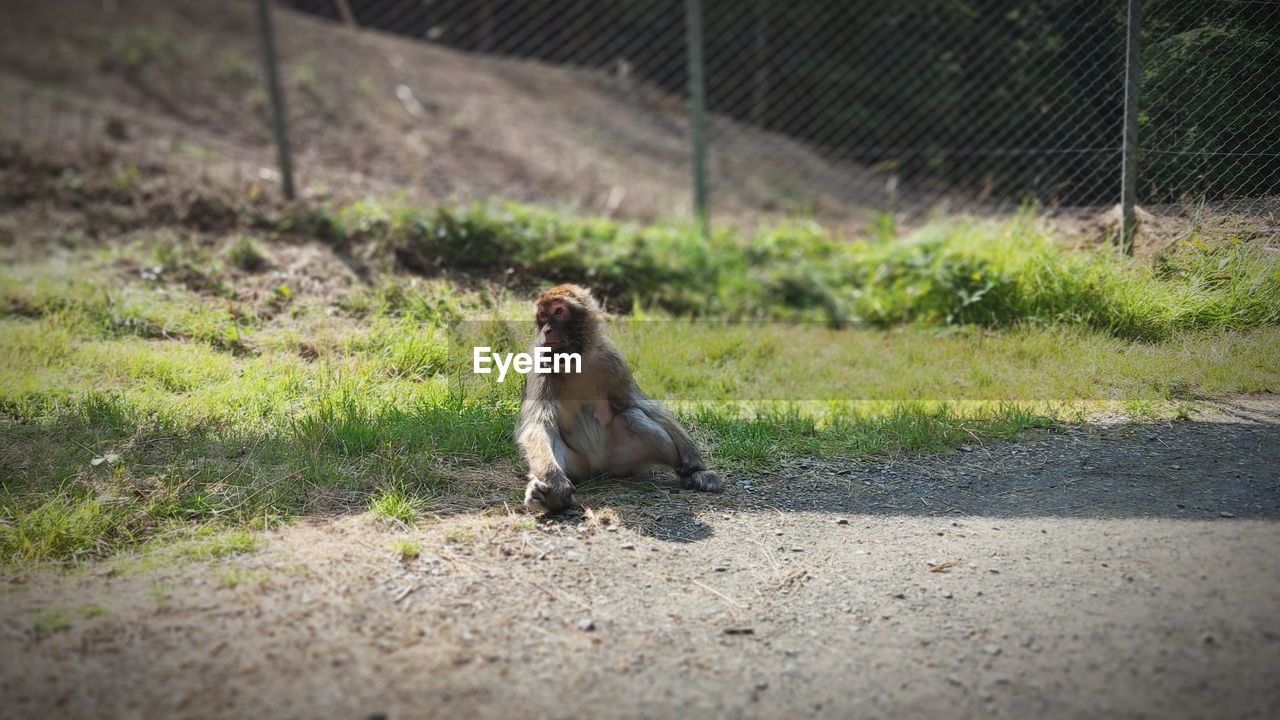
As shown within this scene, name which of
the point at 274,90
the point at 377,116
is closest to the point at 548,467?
the point at 274,90

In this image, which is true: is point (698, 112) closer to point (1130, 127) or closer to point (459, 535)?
point (1130, 127)

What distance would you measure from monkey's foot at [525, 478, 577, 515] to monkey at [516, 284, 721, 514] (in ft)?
0.82

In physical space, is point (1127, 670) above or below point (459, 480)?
below

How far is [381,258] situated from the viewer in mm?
8188

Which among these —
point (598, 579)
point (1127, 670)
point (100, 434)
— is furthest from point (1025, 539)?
point (100, 434)

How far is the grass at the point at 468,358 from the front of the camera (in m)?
4.98

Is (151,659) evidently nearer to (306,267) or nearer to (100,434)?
(100,434)

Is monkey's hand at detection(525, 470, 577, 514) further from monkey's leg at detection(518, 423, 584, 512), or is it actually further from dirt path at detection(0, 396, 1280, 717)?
dirt path at detection(0, 396, 1280, 717)

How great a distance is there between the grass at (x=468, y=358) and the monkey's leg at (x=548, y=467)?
253 mm

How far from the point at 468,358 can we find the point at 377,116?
22.2ft

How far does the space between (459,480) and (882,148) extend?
7.90 metres

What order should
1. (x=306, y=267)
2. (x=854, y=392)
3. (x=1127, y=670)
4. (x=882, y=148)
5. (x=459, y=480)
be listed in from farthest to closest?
(x=882, y=148) → (x=306, y=267) → (x=854, y=392) → (x=459, y=480) → (x=1127, y=670)

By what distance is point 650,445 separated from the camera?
5.40m

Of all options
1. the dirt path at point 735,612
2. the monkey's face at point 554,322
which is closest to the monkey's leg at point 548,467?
the dirt path at point 735,612
